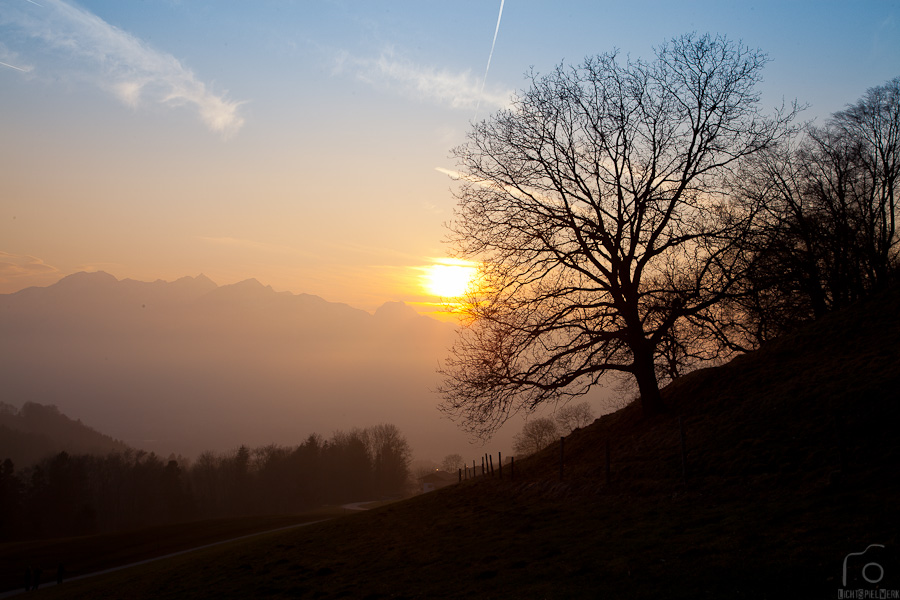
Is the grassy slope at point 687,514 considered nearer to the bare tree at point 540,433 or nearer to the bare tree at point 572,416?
the bare tree at point 572,416

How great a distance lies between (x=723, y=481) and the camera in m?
14.4

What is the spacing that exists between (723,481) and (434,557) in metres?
8.09

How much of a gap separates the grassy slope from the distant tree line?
260 feet

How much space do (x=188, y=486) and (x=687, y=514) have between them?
117 metres

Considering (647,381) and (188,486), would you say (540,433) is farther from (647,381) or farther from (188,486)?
(188,486)

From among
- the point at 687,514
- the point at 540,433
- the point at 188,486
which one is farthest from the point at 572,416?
the point at 188,486

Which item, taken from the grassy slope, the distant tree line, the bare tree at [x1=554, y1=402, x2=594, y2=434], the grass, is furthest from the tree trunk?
the distant tree line

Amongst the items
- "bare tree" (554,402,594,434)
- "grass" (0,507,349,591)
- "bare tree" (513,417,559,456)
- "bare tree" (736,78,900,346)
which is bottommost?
"grass" (0,507,349,591)

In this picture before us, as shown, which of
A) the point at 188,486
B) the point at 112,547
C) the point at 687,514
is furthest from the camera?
the point at 188,486

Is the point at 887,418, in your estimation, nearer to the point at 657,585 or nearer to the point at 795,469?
the point at 795,469

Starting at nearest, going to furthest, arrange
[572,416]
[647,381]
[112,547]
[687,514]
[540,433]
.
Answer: [687,514] → [647,381] → [112,547] → [572,416] → [540,433]

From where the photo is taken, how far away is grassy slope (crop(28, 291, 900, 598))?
385 inches

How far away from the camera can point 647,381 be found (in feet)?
69.4

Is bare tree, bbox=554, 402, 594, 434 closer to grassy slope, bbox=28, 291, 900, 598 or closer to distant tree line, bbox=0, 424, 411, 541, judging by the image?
distant tree line, bbox=0, 424, 411, 541
